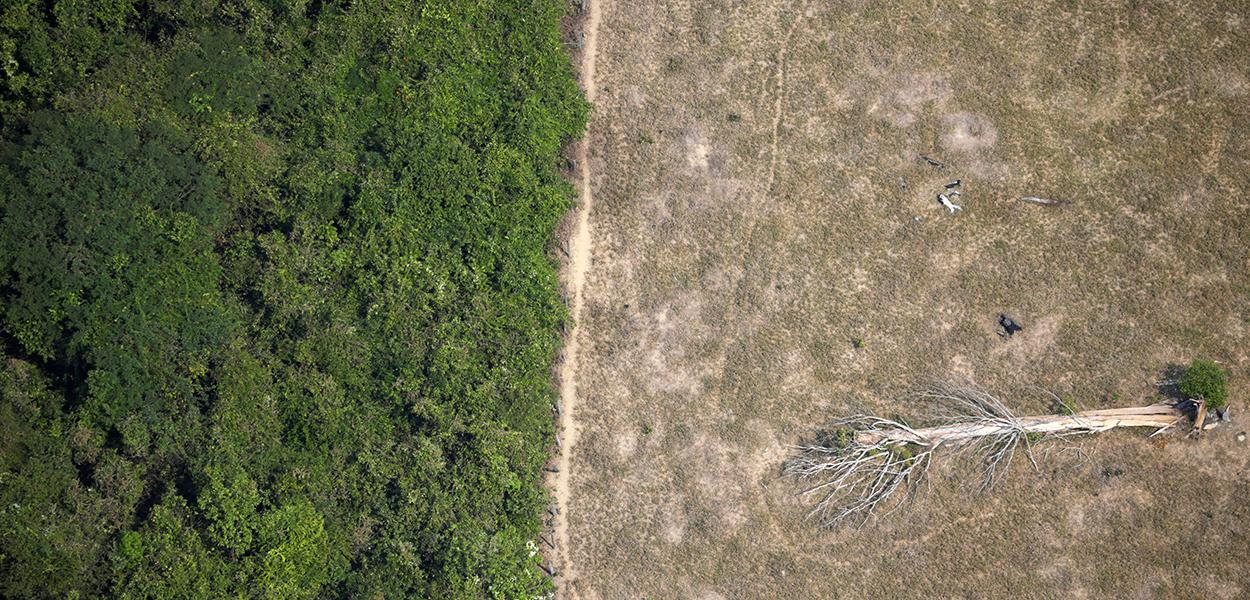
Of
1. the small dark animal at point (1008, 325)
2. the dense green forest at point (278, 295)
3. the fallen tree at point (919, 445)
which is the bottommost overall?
the fallen tree at point (919, 445)

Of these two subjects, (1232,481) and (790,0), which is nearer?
(1232,481)

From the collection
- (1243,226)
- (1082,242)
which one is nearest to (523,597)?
(1082,242)

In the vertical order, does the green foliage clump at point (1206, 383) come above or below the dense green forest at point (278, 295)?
below

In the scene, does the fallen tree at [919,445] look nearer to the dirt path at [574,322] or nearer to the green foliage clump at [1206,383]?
the green foliage clump at [1206,383]

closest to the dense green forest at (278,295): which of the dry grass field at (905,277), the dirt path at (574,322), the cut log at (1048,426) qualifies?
the dirt path at (574,322)

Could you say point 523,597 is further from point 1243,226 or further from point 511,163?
point 1243,226

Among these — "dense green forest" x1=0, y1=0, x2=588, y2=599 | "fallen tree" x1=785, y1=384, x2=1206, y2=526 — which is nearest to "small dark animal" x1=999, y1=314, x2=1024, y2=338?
"fallen tree" x1=785, y1=384, x2=1206, y2=526
